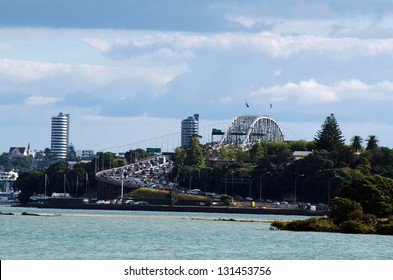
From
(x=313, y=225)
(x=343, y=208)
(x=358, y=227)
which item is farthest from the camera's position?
(x=313, y=225)

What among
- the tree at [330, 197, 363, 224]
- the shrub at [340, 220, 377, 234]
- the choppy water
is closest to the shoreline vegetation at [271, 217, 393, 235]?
the shrub at [340, 220, 377, 234]

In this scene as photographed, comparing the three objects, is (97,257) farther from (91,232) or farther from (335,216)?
(335,216)

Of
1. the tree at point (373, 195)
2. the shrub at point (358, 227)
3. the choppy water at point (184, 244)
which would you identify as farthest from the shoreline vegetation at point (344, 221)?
the choppy water at point (184, 244)

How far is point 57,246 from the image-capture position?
10844cm

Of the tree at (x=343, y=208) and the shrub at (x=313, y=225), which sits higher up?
the tree at (x=343, y=208)

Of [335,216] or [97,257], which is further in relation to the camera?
[335,216]

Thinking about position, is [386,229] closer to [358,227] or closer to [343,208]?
[358,227]

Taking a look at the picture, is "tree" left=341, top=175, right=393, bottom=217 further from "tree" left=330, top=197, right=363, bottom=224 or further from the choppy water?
the choppy water

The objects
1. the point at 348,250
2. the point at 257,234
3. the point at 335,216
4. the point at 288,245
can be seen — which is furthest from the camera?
the point at 335,216

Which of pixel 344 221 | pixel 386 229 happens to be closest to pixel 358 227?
pixel 386 229

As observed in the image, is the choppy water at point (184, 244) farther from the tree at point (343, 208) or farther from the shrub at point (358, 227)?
the tree at point (343, 208)
